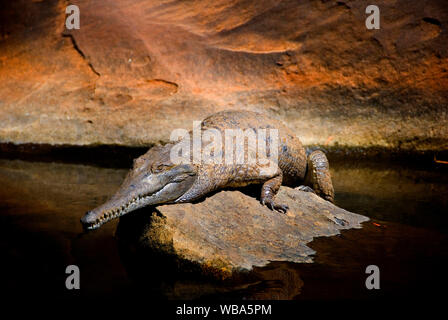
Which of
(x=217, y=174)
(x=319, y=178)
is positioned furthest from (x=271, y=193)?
(x=319, y=178)

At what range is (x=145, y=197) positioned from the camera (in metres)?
3.50

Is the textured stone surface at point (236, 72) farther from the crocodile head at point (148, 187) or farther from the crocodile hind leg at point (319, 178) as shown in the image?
the crocodile head at point (148, 187)

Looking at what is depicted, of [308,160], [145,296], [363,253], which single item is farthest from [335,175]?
[145,296]

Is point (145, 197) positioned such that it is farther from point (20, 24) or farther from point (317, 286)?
point (20, 24)

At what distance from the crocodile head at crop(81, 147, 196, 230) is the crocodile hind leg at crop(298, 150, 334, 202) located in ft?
5.93

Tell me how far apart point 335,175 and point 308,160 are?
1.32 m

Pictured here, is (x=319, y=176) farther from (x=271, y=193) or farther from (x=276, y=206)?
(x=276, y=206)

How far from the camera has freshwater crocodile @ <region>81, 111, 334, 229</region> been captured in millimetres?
3426

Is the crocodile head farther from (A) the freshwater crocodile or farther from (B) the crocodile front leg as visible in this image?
(B) the crocodile front leg

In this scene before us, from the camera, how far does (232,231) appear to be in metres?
3.61

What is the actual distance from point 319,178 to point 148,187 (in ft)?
7.54

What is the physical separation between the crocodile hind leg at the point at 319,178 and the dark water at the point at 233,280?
0.23 metres

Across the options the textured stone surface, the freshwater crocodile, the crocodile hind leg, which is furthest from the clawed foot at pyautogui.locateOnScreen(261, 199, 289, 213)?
the textured stone surface
